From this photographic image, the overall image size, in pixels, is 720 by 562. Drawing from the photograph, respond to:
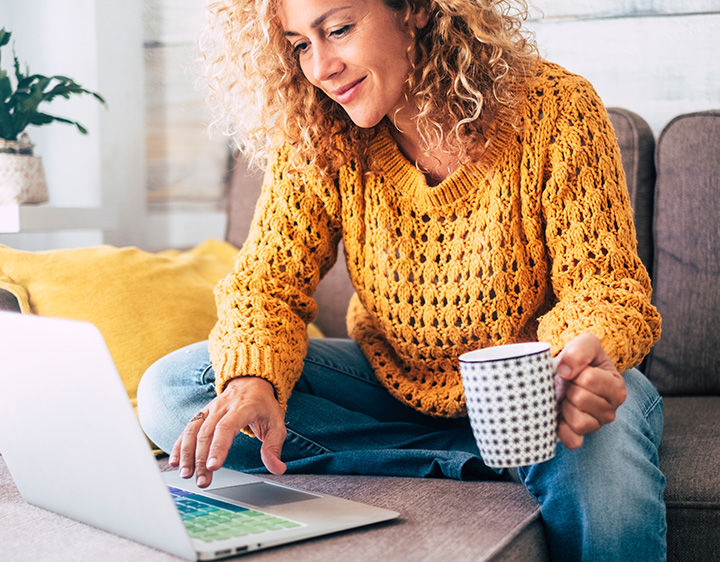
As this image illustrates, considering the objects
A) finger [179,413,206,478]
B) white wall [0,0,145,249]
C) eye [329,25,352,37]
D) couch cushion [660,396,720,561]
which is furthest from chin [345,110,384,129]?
white wall [0,0,145,249]

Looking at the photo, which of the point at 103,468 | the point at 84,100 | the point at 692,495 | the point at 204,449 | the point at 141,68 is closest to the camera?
the point at 103,468

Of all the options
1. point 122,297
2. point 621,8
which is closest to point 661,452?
point 122,297

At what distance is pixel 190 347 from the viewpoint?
1.18 metres

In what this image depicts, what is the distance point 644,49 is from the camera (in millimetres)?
1644

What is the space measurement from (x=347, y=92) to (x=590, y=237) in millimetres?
389

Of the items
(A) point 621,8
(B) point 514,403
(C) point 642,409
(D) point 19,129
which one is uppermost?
(A) point 621,8

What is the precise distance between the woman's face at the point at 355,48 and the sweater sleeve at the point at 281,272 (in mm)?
164

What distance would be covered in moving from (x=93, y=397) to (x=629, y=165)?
1147 millimetres

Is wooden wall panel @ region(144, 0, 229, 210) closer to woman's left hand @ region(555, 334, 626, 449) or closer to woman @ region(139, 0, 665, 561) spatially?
woman @ region(139, 0, 665, 561)

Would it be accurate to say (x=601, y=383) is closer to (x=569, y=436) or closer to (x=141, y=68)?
(x=569, y=436)

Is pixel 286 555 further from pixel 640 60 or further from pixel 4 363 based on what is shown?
pixel 640 60

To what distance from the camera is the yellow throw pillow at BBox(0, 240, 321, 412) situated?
1247mm

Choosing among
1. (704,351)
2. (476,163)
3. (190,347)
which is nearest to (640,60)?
(704,351)

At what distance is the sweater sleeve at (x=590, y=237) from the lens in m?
Answer: 0.88
